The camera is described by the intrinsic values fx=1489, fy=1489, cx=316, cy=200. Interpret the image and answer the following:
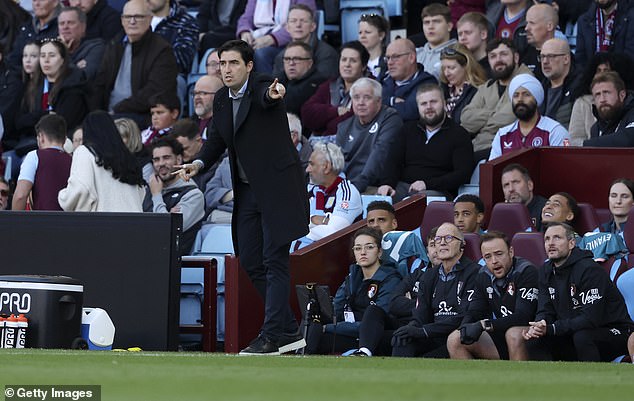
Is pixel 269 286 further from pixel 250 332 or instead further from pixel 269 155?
pixel 250 332

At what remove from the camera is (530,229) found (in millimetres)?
11281

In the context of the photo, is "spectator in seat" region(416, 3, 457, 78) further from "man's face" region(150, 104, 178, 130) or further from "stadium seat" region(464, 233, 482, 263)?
"stadium seat" region(464, 233, 482, 263)

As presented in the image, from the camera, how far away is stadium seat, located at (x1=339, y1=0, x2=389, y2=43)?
1591 cm

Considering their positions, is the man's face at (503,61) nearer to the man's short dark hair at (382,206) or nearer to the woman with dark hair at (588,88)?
the woman with dark hair at (588,88)

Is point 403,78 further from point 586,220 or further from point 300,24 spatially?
point 586,220

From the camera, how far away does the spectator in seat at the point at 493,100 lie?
13.1 m

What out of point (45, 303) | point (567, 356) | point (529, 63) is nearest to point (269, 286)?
point (45, 303)

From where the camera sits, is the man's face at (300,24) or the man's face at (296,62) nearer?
the man's face at (296,62)

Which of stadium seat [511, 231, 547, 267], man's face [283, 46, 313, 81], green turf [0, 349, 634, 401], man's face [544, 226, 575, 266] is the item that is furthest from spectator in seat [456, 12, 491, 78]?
green turf [0, 349, 634, 401]

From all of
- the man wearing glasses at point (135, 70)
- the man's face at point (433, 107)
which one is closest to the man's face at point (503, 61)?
the man's face at point (433, 107)

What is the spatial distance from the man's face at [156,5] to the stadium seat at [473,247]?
Result: 20.2 feet

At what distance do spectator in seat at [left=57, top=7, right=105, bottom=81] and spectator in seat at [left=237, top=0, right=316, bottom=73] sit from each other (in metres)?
1.54

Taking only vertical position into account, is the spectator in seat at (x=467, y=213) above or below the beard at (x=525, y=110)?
below

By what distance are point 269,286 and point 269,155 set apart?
2.45ft
